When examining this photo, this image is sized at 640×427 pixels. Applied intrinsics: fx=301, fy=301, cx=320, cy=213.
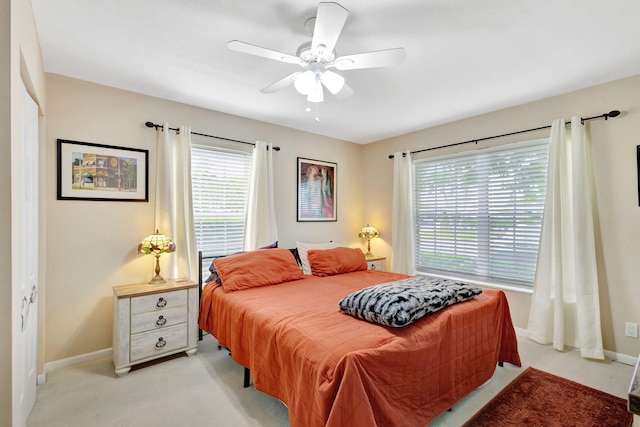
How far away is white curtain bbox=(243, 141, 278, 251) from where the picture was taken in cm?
A: 360

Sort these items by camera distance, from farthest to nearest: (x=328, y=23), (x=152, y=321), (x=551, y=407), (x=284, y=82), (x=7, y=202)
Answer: (x=152, y=321)
(x=284, y=82)
(x=551, y=407)
(x=328, y=23)
(x=7, y=202)

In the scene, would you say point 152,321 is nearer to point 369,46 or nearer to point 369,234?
point 369,46

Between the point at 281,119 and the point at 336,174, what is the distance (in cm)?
128

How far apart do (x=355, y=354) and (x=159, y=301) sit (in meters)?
1.98

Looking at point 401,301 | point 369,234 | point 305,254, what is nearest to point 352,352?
point 401,301

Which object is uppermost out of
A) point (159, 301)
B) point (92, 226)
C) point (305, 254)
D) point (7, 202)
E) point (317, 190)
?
point (317, 190)

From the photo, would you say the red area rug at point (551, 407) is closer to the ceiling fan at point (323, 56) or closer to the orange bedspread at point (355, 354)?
the orange bedspread at point (355, 354)

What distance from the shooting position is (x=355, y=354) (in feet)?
4.70

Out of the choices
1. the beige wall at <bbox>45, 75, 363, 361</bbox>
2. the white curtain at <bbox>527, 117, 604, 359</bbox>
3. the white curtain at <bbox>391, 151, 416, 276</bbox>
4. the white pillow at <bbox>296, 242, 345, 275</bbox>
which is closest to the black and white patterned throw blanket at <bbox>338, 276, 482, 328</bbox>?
the white curtain at <bbox>527, 117, 604, 359</bbox>

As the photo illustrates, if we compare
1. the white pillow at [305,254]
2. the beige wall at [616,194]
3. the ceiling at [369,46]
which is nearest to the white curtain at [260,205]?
the white pillow at [305,254]

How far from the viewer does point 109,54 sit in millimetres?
2270

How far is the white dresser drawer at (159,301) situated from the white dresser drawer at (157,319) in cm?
4

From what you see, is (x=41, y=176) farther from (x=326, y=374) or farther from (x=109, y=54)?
(x=326, y=374)

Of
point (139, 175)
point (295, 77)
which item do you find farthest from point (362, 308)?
point (139, 175)
